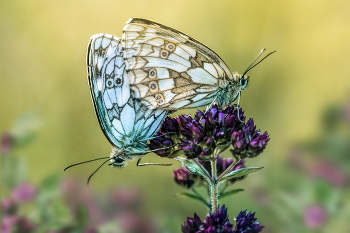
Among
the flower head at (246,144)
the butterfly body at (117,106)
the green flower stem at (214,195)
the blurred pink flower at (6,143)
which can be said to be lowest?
the green flower stem at (214,195)

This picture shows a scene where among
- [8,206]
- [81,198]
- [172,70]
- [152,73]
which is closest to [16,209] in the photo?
[8,206]

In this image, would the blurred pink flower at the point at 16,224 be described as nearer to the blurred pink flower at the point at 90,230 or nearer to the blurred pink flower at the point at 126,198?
the blurred pink flower at the point at 90,230

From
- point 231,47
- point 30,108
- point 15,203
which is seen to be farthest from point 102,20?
point 15,203

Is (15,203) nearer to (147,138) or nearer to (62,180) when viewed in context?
(62,180)

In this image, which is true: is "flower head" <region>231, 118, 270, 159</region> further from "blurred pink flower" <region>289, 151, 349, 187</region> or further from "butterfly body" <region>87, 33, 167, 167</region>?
"blurred pink flower" <region>289, 151, 349, 187</region>

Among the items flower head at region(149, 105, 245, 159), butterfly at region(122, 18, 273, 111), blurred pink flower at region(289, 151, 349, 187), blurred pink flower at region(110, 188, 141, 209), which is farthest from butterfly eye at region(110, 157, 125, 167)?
blurred pink flower at region(289, 151, 349, 187)

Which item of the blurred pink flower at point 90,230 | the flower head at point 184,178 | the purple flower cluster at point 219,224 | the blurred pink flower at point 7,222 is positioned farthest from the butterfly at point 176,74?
the blurred pink flower at point 7,222
